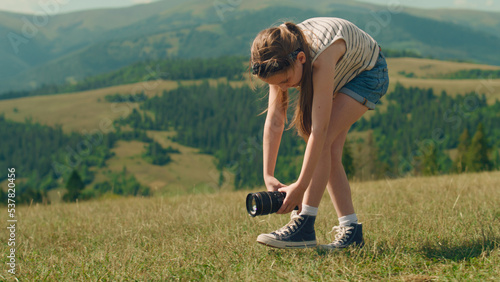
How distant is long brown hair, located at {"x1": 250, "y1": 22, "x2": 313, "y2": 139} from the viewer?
281 centimetres

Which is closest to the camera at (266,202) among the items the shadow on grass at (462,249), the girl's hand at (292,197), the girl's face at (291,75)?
the girl's hand at (292,197)

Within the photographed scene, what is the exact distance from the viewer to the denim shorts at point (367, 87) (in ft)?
10.5

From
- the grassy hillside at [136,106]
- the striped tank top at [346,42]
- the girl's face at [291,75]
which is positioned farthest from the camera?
the grassy hillside at [136,106]

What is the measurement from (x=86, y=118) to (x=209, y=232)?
145 meters

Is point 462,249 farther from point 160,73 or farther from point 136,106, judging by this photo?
point 160,73

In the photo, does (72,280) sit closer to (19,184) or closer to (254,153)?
(254,153)

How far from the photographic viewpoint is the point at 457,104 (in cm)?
11938

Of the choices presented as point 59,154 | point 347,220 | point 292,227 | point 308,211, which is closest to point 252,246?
point 292,227

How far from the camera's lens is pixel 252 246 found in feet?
10.9

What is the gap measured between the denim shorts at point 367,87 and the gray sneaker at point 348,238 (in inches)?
35.3

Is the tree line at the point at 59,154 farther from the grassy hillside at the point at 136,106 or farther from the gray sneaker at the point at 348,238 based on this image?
the gray sneaker at the point at 348,238

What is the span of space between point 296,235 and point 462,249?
113 cm

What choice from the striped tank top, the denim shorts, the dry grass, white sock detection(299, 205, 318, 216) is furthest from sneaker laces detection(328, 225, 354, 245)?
the dry grass

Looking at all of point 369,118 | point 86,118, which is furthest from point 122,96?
point 369,118
